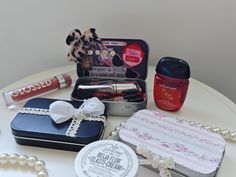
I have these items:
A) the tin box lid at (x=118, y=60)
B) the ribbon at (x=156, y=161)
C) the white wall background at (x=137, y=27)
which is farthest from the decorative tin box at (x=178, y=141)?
the white wall background at (x=137, y=27)

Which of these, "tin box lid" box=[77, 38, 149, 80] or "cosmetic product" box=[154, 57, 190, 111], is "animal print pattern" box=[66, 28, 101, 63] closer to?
"tin box lid" box=[77, 38, 149, 80]

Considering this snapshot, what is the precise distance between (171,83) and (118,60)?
0.41 ft

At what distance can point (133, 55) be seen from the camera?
68cm

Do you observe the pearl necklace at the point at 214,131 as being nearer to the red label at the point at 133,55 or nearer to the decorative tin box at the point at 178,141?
the decorative tin box at the point at 178,141

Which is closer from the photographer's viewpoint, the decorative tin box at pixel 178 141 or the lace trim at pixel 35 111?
the decorative tin box at pixel 178 141

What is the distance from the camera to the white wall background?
74cm

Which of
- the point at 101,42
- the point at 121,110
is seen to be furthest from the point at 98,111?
the point at 101,42

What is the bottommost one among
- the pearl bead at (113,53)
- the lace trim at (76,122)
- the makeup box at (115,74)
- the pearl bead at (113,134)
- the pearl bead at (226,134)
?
the pearl bead at (226,134)

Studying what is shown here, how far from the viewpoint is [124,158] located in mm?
479

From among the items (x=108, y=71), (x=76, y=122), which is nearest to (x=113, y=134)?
(x=76, y=122)

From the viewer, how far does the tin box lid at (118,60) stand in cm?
67

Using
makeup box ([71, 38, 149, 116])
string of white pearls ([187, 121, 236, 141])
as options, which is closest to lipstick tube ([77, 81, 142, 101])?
makeup box ([71, 38, 149, 116])

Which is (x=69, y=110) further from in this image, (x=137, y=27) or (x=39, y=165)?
(x=137, y=27)

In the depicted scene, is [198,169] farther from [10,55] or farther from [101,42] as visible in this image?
[10,55]
